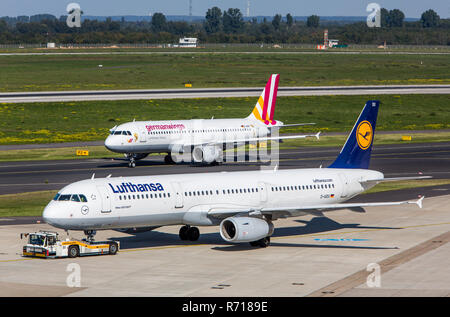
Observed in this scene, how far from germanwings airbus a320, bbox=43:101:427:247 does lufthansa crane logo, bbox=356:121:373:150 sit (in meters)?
0.43

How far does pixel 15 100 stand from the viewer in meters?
138

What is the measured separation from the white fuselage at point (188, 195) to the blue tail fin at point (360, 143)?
84 centimetres

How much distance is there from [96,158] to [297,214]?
4852 centimetres

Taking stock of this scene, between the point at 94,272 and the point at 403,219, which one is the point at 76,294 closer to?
the point at 94,272

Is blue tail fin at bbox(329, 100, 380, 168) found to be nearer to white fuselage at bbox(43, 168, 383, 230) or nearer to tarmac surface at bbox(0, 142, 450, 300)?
white fuselage at bbox(43, 168, 383, 230)

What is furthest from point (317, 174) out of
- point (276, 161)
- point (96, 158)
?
point (96, 158)

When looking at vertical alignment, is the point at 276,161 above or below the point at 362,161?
below

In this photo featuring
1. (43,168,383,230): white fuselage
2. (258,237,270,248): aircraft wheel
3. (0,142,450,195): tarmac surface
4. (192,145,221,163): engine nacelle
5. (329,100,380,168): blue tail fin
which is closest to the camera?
(43,168,383,230): white fuselage

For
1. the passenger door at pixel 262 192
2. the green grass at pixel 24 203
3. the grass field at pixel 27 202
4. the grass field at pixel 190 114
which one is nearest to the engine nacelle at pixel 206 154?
the grass field at pixel 27 202

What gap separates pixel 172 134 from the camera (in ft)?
287

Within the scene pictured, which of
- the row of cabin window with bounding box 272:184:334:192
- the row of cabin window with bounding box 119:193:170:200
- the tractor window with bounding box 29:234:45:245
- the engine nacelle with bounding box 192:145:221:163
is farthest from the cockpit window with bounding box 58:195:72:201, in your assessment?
the engine nacelle with bounding box 192:145:221:163

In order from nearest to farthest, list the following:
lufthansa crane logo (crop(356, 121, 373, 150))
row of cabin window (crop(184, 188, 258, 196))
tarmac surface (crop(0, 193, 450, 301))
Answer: tarmac surface (crop(0, 193, 450, 301)) < row of cabin window (crop(184, 188, 258, 196)) < lufthansa crane logo (crop(356, 121, 373, 150))

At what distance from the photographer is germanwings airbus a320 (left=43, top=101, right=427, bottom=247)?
43.1m
